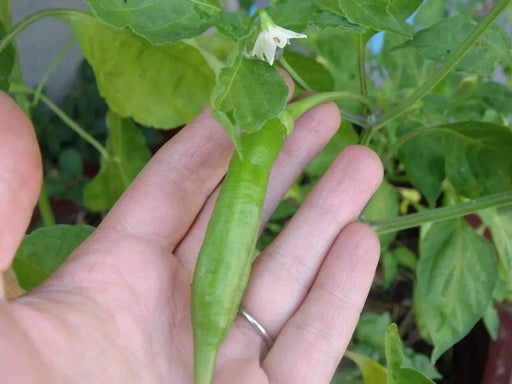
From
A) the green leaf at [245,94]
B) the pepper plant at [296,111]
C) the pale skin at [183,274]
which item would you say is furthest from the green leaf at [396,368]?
the green leaf at [245,94]

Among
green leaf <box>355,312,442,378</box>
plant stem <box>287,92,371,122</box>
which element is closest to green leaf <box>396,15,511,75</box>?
plant stem <box>287,92,371,122</box>

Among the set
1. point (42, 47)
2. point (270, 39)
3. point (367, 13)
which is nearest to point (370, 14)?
point (367, 13)

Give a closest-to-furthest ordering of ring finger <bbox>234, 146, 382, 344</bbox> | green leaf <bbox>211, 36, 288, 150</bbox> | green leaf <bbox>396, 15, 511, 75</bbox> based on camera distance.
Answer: green leaf <bbox>211, 36, 288, 150</bbox> < green leaf <bbox>396, 15, 511, 75</bbox> < ring finger <bbox>234, 146, 382, 344</bbox>

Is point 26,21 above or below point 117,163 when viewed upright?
above

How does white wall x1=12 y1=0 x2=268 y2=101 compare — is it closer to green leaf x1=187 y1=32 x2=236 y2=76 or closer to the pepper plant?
the pepper plant

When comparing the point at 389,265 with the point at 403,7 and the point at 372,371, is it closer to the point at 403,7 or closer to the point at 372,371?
the point at 372,371
